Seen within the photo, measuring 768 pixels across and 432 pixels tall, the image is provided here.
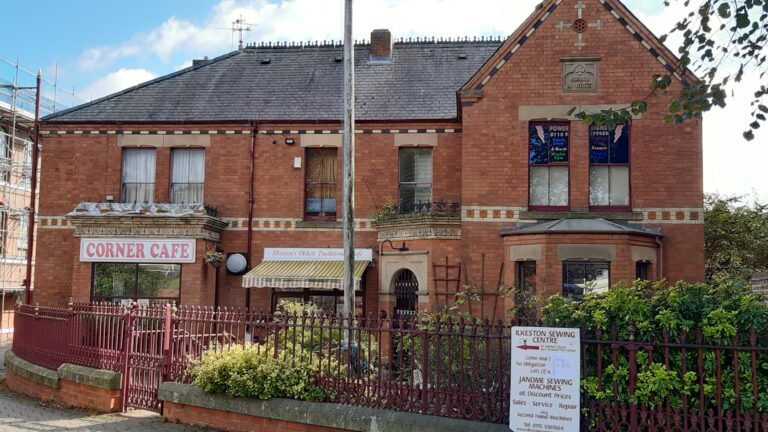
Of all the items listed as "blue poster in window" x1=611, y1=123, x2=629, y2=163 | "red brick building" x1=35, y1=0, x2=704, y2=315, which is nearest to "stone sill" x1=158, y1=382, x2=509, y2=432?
"red brick building" x1=35, y1=0, x2=704, y2=315

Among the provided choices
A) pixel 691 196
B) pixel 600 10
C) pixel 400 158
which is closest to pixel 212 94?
pixel 400 158

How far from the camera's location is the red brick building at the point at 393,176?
1584cm

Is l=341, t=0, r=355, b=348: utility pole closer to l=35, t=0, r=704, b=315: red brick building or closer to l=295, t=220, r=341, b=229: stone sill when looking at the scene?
l=35, t=0, r=704, b=315: red brick building

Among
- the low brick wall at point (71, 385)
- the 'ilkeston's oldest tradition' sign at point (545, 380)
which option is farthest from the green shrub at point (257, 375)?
the 'ilkeston's oldest tradition' sign at point (545, 380)

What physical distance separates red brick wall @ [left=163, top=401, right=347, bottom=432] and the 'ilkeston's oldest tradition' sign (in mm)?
2424

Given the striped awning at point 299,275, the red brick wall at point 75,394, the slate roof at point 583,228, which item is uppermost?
the slate roof at point 583,228

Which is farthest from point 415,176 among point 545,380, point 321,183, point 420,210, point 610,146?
point 545,380

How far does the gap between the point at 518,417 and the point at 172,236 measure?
12880 mm

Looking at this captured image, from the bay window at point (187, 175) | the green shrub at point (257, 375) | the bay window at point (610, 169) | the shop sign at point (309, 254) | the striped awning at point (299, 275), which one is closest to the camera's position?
the green shrub at point (257, 375)

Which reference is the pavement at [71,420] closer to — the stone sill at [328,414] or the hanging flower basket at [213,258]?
the stone sill at [328,414]

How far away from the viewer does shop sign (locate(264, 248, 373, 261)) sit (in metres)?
18.4

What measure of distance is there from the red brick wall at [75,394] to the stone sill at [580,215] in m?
9.68

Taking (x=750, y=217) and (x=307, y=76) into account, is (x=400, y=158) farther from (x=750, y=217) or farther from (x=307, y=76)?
(x=750, y=217)

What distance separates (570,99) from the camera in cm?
1612
